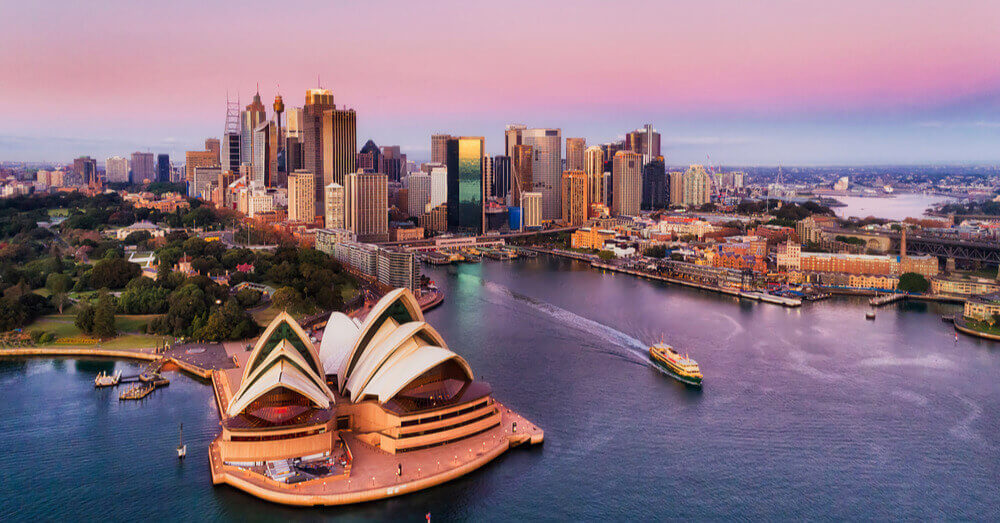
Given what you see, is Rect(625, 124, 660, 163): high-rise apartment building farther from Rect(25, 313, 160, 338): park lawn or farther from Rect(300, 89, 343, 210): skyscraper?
Rect(25, 313, 160, 338): park lawn

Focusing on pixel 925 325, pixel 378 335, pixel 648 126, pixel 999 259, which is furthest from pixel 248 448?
pixel 648 126

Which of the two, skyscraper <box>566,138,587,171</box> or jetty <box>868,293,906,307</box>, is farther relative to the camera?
skyscraper <box>566,138,587,171</box>

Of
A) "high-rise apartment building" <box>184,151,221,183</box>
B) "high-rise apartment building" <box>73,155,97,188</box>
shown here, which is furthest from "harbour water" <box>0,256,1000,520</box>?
"high-rise apartment building" <box>73,155,97,188</box>

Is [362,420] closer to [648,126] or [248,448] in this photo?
[248,448]

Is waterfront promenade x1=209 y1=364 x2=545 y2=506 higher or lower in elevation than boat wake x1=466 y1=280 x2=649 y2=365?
lower

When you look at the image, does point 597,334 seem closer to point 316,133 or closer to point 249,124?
point 316,133

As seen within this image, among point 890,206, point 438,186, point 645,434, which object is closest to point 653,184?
point 438,186

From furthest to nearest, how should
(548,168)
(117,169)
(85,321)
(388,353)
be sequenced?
(117,169) → (548,168) → (85,321) → (388,353)
